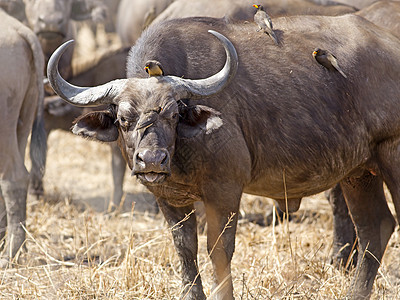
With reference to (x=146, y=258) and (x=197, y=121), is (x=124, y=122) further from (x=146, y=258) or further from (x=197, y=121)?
(x=146, y=258)

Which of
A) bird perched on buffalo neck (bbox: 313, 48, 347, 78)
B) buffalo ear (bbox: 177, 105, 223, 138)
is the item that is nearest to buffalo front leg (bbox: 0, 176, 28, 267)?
buffalo ear (bbox: 177, 105, 223, 138)

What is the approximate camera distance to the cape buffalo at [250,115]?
12.9ft

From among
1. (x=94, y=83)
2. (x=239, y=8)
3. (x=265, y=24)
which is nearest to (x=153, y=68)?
(x=265, y=24)

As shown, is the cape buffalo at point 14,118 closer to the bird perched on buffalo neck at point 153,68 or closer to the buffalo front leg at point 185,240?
the buffalo front leg at point 185,240

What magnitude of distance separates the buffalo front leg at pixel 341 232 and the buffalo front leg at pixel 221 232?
1624 mm

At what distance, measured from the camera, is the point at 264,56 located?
175 inches

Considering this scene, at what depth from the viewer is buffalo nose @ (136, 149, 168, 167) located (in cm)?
358

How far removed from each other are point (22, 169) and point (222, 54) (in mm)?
2244

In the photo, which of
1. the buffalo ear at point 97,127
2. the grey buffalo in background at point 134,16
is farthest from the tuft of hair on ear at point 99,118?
the grey buffalo in background at point 134,16

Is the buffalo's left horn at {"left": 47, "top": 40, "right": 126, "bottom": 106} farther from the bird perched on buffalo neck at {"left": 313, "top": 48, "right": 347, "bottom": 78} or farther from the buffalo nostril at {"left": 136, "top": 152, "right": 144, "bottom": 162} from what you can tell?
the bird perched on buffalo neck at {"left": 313, "top": 48, "right": 347, "bottom": 78}

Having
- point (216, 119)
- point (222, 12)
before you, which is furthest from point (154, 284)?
point (222, 12)

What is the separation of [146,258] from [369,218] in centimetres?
163

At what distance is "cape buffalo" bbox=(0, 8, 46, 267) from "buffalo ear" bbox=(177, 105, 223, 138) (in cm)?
210

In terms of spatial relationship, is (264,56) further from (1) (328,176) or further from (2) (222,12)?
(2) (222,12)
